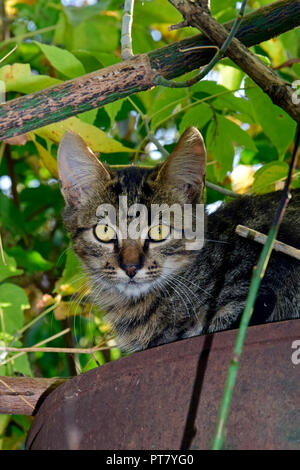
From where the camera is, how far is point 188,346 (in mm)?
1013

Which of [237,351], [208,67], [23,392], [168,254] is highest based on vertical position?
[208,67]

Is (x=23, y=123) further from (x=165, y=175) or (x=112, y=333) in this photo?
(x=112, y=333)

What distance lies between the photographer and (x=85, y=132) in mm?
1508

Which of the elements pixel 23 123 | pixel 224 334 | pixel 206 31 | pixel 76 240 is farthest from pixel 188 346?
pixel 76 240

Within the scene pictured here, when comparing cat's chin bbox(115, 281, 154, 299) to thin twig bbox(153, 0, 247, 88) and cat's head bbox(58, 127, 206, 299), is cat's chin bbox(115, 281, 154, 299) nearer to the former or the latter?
cat's head bbox(58, 127, 206, 299)

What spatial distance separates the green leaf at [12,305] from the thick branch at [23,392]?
31cm

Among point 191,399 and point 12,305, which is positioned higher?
point 12,305

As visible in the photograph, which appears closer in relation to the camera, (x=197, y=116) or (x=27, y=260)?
(x=197, y=116)

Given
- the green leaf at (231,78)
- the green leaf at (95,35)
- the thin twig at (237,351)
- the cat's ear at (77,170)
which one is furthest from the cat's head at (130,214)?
the thin twig at (237,351)

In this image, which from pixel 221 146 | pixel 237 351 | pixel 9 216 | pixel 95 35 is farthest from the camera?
pixel 9 216

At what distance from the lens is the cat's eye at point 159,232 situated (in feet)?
5.20

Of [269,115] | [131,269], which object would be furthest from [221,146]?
[131,269]

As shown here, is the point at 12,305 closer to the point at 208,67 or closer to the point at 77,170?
the point at 77,170

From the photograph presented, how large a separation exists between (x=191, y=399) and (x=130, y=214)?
71 cm
